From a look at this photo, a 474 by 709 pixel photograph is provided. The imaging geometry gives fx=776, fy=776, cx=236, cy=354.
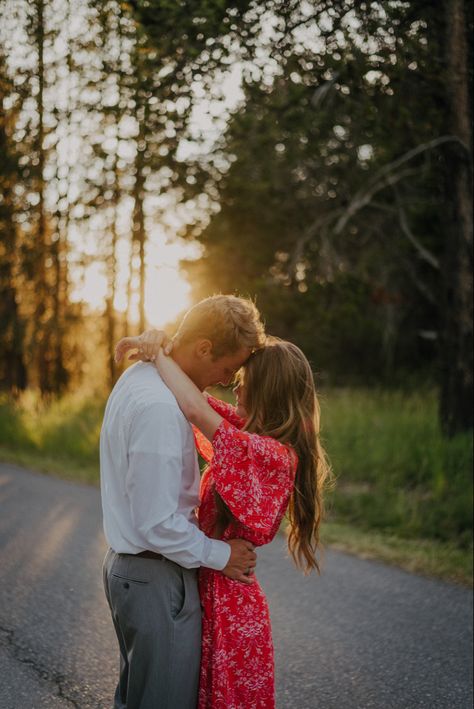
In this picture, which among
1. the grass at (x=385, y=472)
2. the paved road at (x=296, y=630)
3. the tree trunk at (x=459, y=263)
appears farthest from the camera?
the tree trunk at (x=459, y=263)

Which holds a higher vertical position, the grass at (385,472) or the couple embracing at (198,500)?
the couple embracing at (198,500)

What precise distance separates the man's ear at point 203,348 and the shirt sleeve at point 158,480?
0.29m

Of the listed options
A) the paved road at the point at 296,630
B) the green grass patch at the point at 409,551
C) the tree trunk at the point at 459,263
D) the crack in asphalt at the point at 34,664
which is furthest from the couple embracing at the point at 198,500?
the tree trunk at the point at 459,263

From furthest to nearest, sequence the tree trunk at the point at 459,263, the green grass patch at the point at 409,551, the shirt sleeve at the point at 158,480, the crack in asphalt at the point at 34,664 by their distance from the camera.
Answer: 1. the tree trunk at the point at 459,263
2. the green grass patch at the point at 409,551
3. the crack in asphalt at the point at 34,664
4. the shirt sleeve at the point at 158,480

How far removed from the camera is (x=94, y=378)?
956 inches

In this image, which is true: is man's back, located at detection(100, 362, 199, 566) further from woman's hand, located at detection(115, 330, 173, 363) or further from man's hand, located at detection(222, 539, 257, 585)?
man's hand, located at detection(222, 539, 257, 585)

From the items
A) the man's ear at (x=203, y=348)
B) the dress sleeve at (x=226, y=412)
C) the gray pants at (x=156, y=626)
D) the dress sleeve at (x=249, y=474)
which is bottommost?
the gray pants at (x=156, y=626)

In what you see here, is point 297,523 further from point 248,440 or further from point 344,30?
point 344,30

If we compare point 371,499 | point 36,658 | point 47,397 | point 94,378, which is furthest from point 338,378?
point 36,658

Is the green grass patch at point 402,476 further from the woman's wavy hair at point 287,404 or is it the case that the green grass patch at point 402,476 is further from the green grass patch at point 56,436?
the woman's wavy hair at point 287,404

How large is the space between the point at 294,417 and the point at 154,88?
6.31m

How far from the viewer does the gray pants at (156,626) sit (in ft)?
8.57

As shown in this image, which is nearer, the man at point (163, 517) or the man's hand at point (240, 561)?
the man at point (163, 517)

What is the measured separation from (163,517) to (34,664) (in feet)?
7.12
